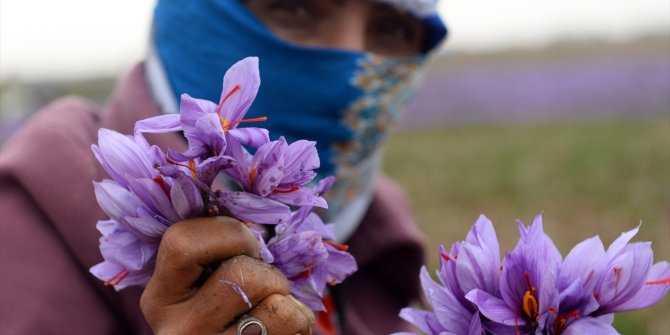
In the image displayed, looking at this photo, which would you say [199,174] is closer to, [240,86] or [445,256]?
[240,86]

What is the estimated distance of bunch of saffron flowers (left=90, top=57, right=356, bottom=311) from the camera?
799 millimetres

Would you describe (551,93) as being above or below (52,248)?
below

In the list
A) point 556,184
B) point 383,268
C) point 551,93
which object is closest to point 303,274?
point 383,268

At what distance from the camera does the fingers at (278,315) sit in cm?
87

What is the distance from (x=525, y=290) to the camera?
840 millimetres

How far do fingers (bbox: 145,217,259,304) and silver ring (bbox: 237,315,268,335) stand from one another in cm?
7

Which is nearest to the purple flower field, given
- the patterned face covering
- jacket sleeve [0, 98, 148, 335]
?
the patterned face covering

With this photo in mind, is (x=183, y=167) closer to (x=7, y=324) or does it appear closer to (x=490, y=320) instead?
(x=490, y=320)

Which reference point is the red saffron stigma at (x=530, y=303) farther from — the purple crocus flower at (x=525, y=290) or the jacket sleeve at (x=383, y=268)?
the jacket sleeve at (x=383, y=268)

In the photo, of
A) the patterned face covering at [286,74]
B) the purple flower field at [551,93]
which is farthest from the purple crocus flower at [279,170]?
the purple flower field at [551,93]

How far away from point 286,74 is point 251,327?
2.61 feet

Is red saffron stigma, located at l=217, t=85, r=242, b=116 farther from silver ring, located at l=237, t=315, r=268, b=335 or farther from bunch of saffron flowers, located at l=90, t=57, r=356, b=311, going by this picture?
silver ring, located at l=237, t=315, r=268, b=335

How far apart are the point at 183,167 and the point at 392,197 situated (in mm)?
1547

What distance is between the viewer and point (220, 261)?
0.87 metres
